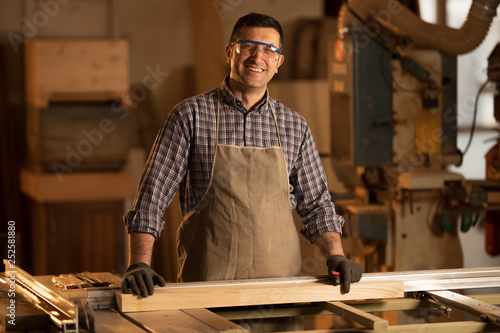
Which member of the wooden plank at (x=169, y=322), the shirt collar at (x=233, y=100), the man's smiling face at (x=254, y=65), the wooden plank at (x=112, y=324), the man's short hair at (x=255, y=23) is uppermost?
the man's short hair at (x=255, y=23)

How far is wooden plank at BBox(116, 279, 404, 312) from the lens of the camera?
194cm

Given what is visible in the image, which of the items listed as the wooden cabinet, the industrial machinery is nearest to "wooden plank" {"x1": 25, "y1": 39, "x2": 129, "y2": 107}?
the wooden cabinet

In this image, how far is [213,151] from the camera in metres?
2.33

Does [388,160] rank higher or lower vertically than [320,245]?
higher

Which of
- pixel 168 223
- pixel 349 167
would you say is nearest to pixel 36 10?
pixel 168 223

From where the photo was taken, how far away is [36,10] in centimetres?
455

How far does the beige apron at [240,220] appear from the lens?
7.57 feet

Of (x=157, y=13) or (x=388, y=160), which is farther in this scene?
(x=157, y=13)

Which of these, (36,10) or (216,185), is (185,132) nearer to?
(216,185)

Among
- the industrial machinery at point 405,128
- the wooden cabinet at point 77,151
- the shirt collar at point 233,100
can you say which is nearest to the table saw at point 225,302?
the shirt collar at point 233,100

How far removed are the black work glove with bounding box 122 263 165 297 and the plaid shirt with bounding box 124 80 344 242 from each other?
211 mm

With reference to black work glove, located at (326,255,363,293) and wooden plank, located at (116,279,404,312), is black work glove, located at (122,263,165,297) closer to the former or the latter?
wooden plank, located at (116,279,404,312)

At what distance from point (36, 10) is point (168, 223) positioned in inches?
58.9

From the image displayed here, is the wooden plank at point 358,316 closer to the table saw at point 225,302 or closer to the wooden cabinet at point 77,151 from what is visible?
the table saw at point 225,302
